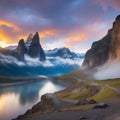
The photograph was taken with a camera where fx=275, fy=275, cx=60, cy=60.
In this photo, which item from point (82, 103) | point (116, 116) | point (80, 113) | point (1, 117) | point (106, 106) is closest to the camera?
point (116, 116)

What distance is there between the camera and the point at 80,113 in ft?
193

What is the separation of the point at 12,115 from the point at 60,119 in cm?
5998

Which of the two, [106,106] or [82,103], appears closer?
[106,106]

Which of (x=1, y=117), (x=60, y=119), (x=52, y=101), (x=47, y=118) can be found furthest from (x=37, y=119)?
Result: (x=1, y=117)

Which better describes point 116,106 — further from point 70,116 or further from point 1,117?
point 1,117

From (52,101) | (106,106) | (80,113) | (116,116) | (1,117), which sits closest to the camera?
(116,116)

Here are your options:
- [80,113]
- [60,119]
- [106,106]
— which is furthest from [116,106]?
[60,119]

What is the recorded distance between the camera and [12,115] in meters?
111

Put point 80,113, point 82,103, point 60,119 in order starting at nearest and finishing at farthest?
point 60,119 → point 80,113 → point 82,103

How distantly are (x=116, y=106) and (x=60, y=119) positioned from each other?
49.1ft

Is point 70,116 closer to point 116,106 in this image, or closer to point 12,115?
point 116,106

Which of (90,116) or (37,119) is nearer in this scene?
(90,116)

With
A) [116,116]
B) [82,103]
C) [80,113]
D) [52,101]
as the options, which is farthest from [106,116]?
[52,101]

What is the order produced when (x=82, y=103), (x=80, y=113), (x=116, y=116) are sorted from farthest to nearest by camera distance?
(x=82, y=103), (x=80, y=113), (x=116, y=116)
